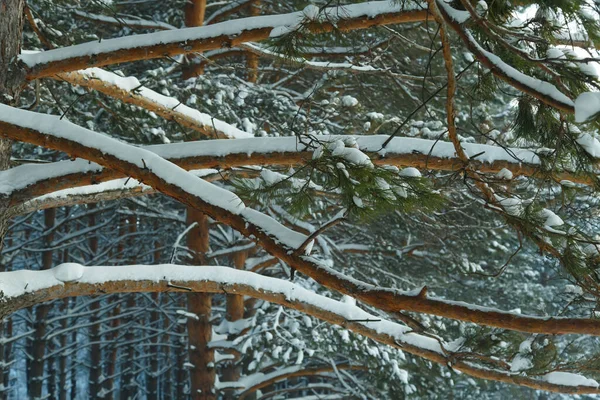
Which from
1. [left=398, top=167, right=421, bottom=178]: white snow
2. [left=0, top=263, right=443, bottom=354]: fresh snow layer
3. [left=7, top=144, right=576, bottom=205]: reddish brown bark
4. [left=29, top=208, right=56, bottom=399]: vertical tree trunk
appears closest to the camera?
[left=398, top=167, right=421, bottom=178]: white snow

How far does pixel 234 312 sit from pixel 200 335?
2.38 ft

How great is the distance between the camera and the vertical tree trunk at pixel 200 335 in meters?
8.70

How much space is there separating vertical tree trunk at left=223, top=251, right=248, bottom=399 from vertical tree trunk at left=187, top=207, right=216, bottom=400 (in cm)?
45

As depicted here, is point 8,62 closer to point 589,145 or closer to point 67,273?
point 67,273

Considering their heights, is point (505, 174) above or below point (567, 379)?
above

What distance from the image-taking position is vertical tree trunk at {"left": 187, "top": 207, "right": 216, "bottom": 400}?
28.5 feet

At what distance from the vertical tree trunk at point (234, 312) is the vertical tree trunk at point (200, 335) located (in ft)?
1.47

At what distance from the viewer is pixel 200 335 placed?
28.8 feet

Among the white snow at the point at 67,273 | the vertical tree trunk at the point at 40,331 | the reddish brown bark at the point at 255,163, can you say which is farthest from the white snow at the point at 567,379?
the vertical tree trunk at the point at 40,331

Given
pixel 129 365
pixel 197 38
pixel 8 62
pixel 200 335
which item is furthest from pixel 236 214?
pixel 129 365

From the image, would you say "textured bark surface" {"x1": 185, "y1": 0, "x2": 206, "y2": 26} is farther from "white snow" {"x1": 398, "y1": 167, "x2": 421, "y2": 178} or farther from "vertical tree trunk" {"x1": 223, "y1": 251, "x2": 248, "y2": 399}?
"white snow" {"x1": 398, "y1": 167, "x2": 421, "y2": 178}

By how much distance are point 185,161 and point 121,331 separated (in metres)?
13.6

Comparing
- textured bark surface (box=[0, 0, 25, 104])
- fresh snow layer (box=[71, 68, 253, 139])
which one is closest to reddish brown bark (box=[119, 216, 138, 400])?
fresh snow layer (box=[71, 68, 253, 139])

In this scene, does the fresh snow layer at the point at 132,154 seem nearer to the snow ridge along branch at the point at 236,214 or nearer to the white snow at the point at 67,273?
the snow ridge along branch at the point at 236,214
